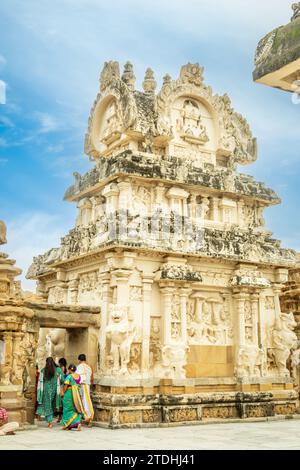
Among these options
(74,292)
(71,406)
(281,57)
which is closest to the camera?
(281,57)

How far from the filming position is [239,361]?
47.8 ft

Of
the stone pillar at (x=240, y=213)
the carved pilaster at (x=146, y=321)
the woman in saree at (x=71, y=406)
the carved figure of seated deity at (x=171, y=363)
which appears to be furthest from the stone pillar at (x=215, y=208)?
the woman in saree at (x=71, y=406)

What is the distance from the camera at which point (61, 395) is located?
1289 cm

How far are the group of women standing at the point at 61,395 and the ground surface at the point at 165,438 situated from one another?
12.6 inches

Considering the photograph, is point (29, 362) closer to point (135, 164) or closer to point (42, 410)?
point (42, 410)

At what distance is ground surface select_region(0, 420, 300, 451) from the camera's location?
934cm

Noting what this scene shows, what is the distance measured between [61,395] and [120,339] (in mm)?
2006

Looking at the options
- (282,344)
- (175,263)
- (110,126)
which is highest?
(110,126)

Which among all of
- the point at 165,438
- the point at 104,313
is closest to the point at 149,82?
the point at 104,313

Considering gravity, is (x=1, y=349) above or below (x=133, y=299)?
below

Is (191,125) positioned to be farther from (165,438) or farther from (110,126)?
(165,438)

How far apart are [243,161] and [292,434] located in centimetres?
919

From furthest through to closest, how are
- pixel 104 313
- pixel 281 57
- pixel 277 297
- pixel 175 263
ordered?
pixel 277 297
pixel 175 263
pixel 104 313
pixel 281 57
